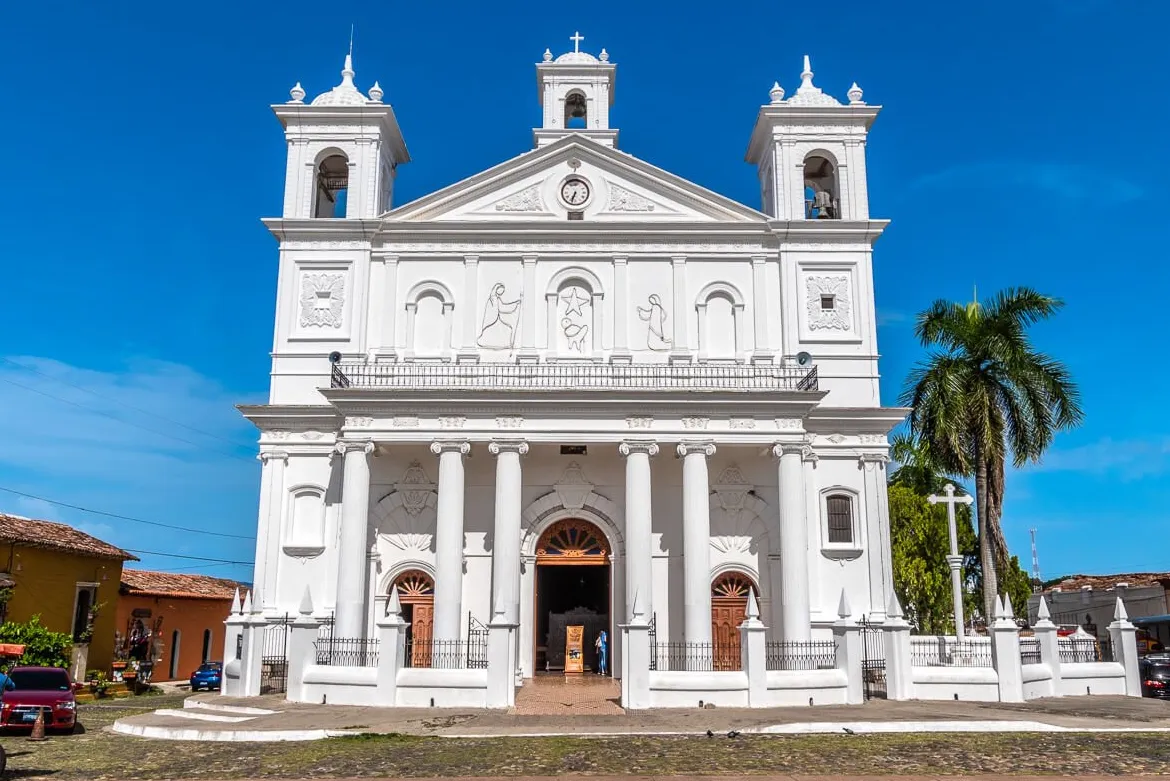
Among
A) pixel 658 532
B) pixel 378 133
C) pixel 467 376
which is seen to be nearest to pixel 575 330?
pixel 467 376

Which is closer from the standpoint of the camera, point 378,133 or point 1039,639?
point 1039,639

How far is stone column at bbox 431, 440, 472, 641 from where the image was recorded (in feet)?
75.5

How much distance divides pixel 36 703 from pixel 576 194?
58.8 ft

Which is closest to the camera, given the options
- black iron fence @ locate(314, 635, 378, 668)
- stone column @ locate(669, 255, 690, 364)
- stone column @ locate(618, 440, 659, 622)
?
black iron fence @ locate(314, 635, 378, 668)

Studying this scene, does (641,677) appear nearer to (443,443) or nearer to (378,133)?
(443,443)

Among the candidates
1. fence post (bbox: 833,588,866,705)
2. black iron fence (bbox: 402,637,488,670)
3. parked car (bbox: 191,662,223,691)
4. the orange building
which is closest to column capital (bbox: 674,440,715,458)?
fence post (bbox: 833,588,866,705)

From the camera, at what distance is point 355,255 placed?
2781 cm

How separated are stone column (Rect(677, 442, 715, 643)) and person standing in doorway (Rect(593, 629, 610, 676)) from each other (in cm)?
209

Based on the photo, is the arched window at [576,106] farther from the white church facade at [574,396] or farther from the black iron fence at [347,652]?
the black iron fence at [347,652]

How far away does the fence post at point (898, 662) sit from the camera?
20.8m

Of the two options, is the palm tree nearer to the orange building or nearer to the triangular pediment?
the triangular pediment

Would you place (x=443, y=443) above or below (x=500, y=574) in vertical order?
above

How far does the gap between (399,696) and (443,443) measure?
21.2 feet

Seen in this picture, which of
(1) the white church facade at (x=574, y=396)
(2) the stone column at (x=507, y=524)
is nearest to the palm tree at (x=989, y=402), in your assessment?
(1) the white church facade at (x=574, y=396)
